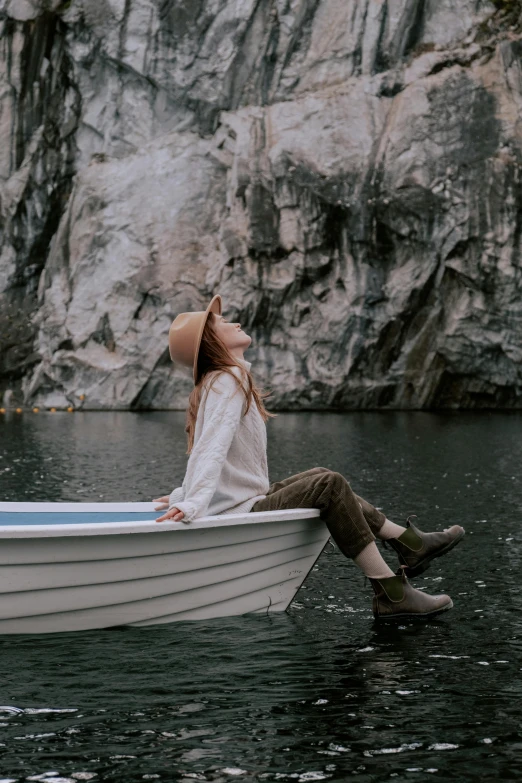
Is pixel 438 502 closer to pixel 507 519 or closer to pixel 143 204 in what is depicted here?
pixel 507 519

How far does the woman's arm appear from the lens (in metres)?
7.38

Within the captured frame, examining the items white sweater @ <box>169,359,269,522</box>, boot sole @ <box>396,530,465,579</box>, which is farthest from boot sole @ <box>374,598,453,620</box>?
white sweater @ <box>169,359,269,522</box>

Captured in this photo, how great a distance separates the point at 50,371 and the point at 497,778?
5107cm

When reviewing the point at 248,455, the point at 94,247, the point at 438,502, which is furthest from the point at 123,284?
the point at 248,455

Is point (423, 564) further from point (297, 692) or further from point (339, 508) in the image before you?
point (297, 692)

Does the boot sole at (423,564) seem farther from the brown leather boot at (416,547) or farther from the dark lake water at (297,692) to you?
the dark lake water at (297,692)

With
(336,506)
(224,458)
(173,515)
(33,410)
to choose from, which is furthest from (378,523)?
(33,410)

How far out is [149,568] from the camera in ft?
24.8

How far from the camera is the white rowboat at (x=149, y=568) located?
284 inches

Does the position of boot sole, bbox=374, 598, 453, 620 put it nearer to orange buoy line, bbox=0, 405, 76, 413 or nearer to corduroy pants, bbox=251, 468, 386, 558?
corduroy pants, bbox=251, 468, 386, 558

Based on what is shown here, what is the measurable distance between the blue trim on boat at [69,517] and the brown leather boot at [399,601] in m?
2.12

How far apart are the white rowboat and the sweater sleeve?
16 cm

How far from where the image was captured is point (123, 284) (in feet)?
177

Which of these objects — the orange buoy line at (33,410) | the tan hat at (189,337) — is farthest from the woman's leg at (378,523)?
the orange buoy line at (33,410)
